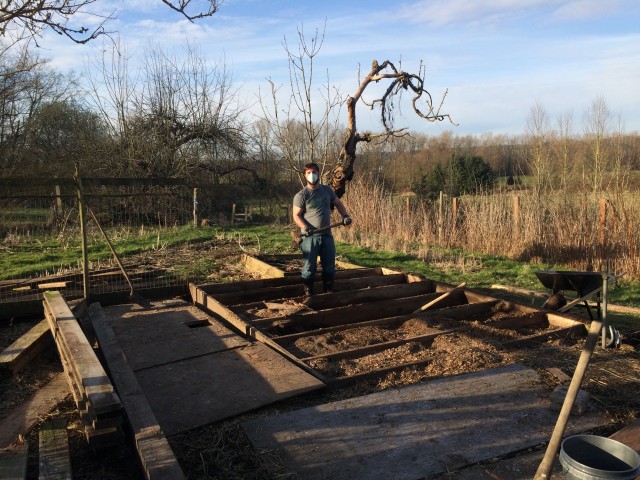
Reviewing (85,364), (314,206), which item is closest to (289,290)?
(314,206)

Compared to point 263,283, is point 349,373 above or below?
below

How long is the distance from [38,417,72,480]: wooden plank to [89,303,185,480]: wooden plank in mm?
370

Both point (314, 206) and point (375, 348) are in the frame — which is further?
point (314, 206)

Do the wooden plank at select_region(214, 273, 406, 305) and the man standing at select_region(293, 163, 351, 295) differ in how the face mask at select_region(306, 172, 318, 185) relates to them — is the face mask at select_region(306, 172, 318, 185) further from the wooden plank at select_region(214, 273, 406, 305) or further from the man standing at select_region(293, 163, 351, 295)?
the wooden plank at select_region(214, 273, 406, 305)

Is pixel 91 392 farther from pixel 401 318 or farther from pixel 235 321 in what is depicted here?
pixel 401 318

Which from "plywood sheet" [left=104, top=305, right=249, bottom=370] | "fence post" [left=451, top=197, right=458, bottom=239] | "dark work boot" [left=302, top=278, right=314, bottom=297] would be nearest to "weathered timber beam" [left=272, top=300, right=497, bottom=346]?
"plywood sheet" [left=104, top=305, right=249, bottom=370]

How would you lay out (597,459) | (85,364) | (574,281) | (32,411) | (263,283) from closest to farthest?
(597,459) < (85,364) < (32,411) < (574,281) < (263,283)

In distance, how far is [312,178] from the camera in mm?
6270

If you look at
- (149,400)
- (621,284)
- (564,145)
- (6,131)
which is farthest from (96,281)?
(6,131)

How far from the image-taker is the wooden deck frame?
185 inches

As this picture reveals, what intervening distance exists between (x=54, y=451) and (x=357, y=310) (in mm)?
3620

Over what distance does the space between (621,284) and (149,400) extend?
800 centimetres

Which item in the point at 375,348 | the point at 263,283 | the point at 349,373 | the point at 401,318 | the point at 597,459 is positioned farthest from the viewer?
the point at 263,283

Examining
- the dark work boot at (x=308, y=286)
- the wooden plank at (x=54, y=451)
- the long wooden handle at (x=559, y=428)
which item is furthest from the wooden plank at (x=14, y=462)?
the dark work boot at (x=308, y=286)
